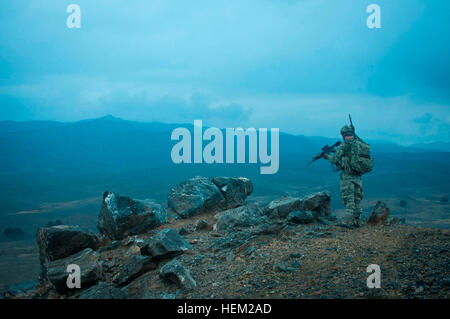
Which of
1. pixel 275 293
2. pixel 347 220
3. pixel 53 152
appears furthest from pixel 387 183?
pixel 53 152

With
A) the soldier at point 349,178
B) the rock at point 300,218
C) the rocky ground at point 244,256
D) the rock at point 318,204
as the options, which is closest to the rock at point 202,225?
the rocky ground at point 244,256

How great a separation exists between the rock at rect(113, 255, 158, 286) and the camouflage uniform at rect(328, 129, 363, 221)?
5469 mm

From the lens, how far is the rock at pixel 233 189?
40.7 ft

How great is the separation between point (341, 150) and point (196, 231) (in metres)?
4.92

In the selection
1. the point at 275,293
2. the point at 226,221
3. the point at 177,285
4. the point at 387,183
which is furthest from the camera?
the point at 387,183

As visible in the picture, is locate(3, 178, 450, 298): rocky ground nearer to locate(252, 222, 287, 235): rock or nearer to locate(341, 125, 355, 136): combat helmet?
locate(252, 222, 287, 235): rock

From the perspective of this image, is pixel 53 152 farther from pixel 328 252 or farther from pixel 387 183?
pixel 328 252

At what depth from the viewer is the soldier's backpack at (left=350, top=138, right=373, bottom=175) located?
→ 8734mm

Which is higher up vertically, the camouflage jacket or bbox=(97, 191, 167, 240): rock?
the camouflage jacket

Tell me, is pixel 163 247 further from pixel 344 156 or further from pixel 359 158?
pixel 359 158

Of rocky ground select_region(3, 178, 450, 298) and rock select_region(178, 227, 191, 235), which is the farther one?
rock select_region(178, 227, 191, 235)

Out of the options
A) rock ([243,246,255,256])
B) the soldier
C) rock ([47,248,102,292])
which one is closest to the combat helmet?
the soldier

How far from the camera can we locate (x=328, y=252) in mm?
6586
